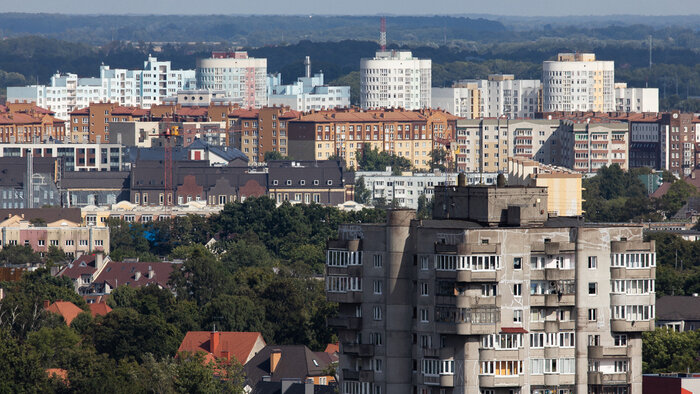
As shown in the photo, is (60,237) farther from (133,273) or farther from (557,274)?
(557,274)

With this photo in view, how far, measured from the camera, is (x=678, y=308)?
82.1m

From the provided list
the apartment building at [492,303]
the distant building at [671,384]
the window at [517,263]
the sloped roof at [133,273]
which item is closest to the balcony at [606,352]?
the apartment building at [492,303]

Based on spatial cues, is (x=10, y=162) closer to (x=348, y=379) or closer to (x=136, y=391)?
(x=136, y=391)

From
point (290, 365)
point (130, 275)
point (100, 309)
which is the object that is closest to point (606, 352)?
point (290, 365)

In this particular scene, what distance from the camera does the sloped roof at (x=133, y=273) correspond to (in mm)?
103750

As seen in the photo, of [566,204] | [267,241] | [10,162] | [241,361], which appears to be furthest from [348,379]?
[10,162]

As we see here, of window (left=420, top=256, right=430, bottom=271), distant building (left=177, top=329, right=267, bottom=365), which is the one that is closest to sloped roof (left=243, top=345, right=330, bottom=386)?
distant building (left=177, top=329, right=267, bottom=365)

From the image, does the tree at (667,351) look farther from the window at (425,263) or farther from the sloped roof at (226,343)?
the window at (425,263)

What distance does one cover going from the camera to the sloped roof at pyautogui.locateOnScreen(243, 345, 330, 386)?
233ft

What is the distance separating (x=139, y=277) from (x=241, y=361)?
31.1m

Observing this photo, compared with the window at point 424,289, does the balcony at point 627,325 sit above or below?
below

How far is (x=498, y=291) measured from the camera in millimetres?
46375

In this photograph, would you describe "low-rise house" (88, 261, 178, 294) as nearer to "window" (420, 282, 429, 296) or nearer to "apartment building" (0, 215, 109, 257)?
"apartment building" (0, 215, 109, 257)

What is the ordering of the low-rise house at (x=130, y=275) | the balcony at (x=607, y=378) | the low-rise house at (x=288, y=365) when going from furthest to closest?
1. the low-rise house at (x=130, y=275)
2. the low-rise house at (x=288, y=365)
3. the balcony at (x=607, y=378)
